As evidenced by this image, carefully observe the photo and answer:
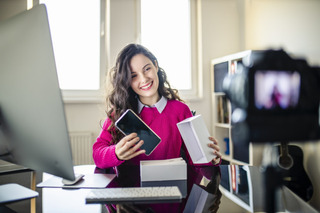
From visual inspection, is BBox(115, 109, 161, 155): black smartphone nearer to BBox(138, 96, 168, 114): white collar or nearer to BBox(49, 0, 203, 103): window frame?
BBox(138, 96, 168, 114): white collar

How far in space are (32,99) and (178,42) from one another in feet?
9.16

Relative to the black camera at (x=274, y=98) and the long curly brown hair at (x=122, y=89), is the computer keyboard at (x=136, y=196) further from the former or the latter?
the long curly brown hair at (x=122, y=89)

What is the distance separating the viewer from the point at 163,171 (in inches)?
35.2

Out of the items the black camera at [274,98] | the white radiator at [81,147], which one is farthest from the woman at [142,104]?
the white radiator at [81,147]

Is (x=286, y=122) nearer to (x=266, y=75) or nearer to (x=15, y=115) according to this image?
(x=266, y=75)

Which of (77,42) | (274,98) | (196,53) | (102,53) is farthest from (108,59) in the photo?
(274,98)

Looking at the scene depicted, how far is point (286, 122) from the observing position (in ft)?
1.35

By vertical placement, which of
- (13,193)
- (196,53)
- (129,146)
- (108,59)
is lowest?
(13,193)

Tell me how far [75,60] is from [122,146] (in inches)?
83.4

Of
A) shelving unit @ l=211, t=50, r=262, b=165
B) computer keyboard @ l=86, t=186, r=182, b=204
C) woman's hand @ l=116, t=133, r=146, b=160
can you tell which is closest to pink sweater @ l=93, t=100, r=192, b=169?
woman's hand @ l=116, t=133, r=146, b=160

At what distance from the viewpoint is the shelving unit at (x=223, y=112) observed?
8.76ft

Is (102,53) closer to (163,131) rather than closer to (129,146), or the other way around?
(163,131)

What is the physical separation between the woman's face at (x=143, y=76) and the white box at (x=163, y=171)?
0.57 m

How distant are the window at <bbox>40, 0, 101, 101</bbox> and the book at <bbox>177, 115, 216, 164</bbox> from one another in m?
1.98
